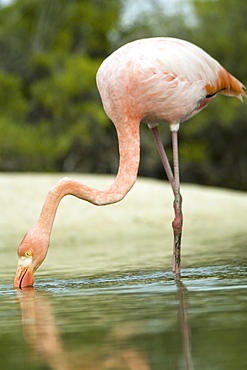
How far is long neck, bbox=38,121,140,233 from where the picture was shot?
6.02 m

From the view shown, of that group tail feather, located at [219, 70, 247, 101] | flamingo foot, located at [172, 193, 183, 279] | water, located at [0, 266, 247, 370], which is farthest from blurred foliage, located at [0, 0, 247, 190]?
water, located at [0, 266, 247, 370]

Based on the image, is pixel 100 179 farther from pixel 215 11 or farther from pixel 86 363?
pixel 215 11

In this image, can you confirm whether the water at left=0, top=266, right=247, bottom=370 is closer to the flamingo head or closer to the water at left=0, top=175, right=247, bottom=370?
the water at left=0, top=175, right=247, bottom=370

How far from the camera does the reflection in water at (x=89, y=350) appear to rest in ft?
9.54

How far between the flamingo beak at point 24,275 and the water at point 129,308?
0.09 metres

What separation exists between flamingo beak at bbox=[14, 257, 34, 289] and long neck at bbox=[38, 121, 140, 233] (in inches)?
11.8

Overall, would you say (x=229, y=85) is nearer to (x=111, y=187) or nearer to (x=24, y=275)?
(x=111, y=187)

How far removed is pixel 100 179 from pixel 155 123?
8.45 meters

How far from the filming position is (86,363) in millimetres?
2943

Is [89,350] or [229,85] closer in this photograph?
[89,350]

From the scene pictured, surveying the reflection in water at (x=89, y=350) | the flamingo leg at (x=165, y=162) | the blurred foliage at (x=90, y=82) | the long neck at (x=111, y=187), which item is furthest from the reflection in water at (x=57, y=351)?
the blurred foliage at (x=90, y=82)

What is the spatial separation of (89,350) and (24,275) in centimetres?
265

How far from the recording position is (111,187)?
6469mm

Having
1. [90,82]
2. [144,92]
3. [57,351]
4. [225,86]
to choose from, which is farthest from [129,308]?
[90,82]
